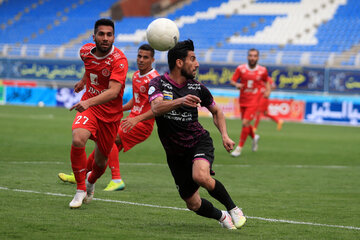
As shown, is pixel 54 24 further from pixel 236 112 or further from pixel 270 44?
pixel 236 112

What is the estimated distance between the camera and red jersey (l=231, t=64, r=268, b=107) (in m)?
17.1

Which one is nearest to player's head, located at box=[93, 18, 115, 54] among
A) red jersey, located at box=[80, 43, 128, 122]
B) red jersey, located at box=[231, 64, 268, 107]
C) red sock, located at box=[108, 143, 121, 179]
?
red jersey, located at box=[80, 43, 128, 122]

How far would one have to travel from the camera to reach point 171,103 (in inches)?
259

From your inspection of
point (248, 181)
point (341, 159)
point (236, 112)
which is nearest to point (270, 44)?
point (236, 112)

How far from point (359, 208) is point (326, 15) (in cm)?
3571

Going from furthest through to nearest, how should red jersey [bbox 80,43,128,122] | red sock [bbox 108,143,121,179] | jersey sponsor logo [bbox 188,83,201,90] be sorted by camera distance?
red sock [bbox 108,143,121,179], red jersey [bbox 80,43,128,122], jersey sponsor logo [bbox 188,83,201,90]

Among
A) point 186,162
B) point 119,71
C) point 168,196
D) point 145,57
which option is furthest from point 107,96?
point 145,57

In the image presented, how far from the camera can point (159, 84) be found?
274 inches

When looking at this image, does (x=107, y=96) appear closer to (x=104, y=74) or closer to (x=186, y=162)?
(x=104, y=74)

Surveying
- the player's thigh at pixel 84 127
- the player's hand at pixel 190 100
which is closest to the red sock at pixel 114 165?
the player's thigh at pixel 84 127

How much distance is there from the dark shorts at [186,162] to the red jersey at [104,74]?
1453 millimetres

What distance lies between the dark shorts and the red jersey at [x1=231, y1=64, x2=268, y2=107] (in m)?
10.2

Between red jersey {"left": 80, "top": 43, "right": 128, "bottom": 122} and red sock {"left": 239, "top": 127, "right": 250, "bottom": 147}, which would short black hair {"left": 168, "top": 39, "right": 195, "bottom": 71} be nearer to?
red jersey {"left": 80, "top": 43, "right": 128, "bottom": 122}

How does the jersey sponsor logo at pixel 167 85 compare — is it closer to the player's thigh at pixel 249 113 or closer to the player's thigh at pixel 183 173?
the player's thigh at pixel 183 173
